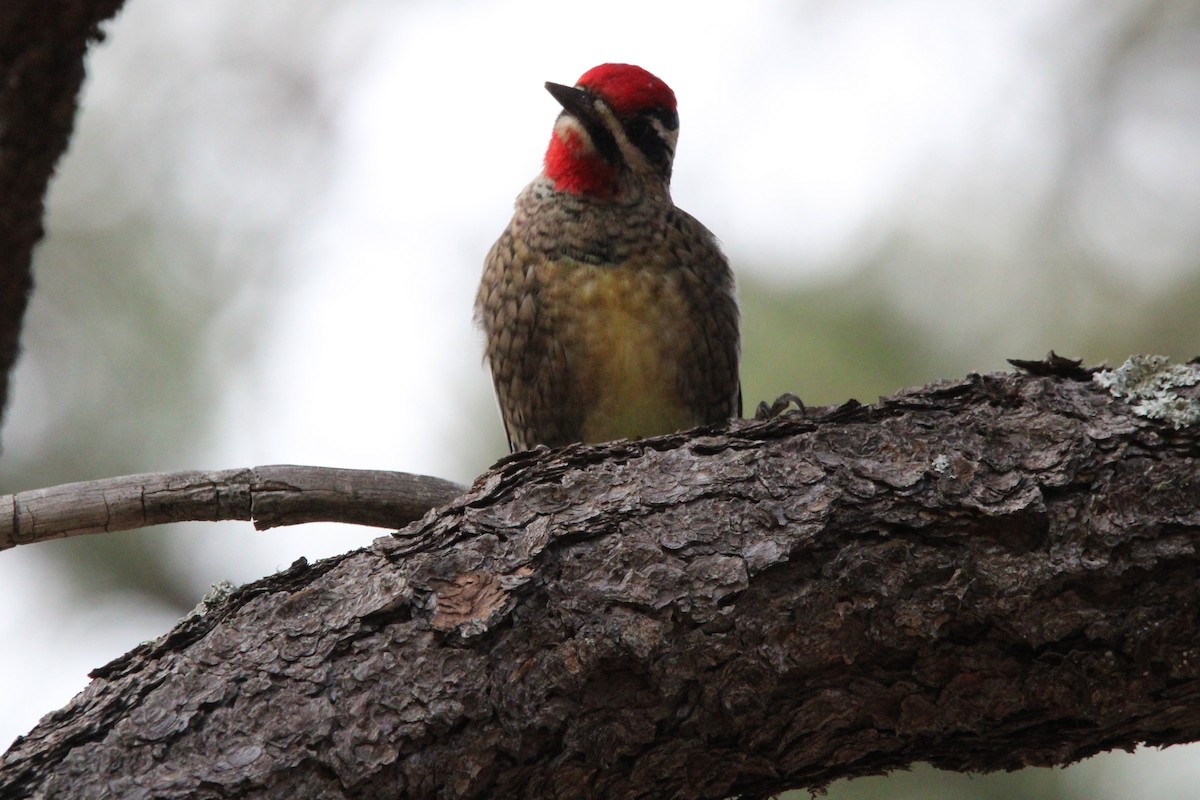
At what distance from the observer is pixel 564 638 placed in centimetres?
223

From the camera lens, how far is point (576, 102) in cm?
397

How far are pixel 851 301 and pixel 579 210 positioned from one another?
122 centimetres

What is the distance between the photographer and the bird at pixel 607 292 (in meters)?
3.76

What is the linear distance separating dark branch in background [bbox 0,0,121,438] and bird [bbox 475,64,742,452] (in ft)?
4.57

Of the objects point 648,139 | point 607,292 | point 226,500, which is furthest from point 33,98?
point 648,139

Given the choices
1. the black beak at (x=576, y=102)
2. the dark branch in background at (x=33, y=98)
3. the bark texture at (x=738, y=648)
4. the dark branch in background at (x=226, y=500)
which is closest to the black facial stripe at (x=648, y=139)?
the black beak at (x=576, y=102)

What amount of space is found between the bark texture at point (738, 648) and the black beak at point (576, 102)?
6.45ft

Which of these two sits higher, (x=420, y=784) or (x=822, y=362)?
(x=822, y=362)

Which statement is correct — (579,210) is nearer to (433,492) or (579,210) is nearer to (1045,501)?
(433,492)

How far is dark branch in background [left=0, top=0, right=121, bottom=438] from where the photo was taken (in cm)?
280

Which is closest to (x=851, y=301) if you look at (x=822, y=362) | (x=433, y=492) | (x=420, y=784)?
(x=822, y=362)

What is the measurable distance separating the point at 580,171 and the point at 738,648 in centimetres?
214

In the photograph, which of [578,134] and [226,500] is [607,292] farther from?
[226,500]

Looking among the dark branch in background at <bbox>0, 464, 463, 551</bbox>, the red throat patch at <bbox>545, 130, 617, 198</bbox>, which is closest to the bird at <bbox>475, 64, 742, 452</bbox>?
the red throat patch at <bbox>545, 130, 617, 198</bbox>
